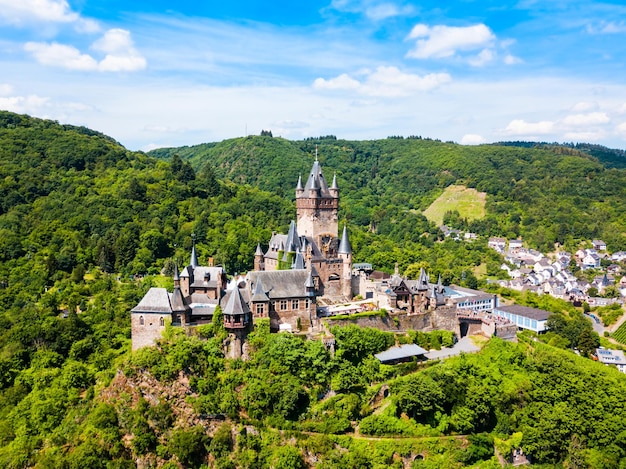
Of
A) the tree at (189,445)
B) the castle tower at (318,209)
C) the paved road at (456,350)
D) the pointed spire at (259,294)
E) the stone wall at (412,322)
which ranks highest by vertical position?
the castle tower at (318,209)

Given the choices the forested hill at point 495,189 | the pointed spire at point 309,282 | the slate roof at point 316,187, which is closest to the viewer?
the pointed spire at point 309,282

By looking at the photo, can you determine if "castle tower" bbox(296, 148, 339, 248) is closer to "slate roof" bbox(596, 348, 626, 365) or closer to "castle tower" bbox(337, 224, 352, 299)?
"castle tower" bbox(337, 224, 352, 299)

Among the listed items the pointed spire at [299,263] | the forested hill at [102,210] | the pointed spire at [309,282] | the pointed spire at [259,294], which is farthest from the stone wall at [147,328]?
the forested hill at [102,210]

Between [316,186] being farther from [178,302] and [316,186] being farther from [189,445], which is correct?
[189,445]

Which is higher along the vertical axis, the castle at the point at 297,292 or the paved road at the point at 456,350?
the castle at the point at 297,292

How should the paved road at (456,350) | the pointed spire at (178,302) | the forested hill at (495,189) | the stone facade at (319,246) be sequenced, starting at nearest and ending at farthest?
the pointed spire at (178,302), the paved road at (456,350), the stone facade at (319,246), the forested hill at (495,189)

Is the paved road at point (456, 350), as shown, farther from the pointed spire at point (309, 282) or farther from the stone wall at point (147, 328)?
the stone wall at point (147, 328)
